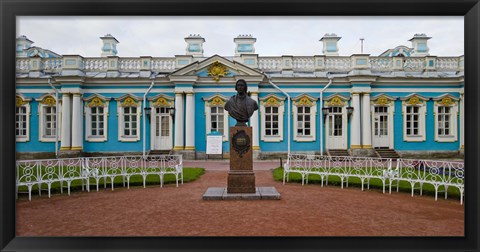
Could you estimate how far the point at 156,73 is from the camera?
18312mm

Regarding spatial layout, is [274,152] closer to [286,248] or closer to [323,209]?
[323,209]

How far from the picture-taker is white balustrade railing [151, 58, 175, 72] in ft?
60.4

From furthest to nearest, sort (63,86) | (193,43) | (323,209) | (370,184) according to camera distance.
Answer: (193,43)
(63,86)
(370,184)
(323,209)

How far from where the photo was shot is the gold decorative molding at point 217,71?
1758 centimetres

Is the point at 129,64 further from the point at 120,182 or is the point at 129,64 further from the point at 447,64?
the point at 447,64

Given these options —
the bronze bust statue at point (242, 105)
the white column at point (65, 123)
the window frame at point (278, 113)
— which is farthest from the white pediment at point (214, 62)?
the bronze bust statue at point (242, 105)

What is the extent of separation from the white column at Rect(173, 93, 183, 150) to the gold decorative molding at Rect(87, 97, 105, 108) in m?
4.11

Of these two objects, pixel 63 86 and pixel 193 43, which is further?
pixel 193 43

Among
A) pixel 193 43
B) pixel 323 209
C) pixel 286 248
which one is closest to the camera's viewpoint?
pixel 286 248

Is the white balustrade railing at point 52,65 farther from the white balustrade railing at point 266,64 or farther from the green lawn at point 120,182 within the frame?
the green lawn at point 120,182

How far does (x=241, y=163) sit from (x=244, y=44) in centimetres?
1318

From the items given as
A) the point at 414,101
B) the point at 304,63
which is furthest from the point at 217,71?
the point at 414,101
